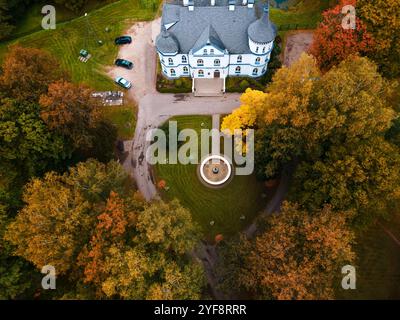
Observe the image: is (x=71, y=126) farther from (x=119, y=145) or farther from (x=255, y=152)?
(x=255, y=152)

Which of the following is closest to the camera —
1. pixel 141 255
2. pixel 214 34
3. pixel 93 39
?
pixel 141 255

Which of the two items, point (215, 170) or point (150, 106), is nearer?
point (215, 170)

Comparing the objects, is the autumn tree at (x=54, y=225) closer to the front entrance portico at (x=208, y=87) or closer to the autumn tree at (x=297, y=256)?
the autumn tree at (x=297, y=256)

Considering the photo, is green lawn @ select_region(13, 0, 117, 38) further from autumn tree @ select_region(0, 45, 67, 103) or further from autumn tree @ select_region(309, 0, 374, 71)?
autumn tree @ select_region(309, 0, 374, 71)

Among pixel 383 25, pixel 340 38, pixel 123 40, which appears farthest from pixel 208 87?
pixel 383 25

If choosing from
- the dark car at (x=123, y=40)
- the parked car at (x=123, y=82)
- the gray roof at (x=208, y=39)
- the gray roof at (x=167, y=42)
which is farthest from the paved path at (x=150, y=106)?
the gray roof at (x=208, y=39)

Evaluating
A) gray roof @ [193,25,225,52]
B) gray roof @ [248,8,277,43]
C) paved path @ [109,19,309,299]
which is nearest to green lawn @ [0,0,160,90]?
paved path @ [109,19,309,299]

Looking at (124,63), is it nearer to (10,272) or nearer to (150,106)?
(150,106)
